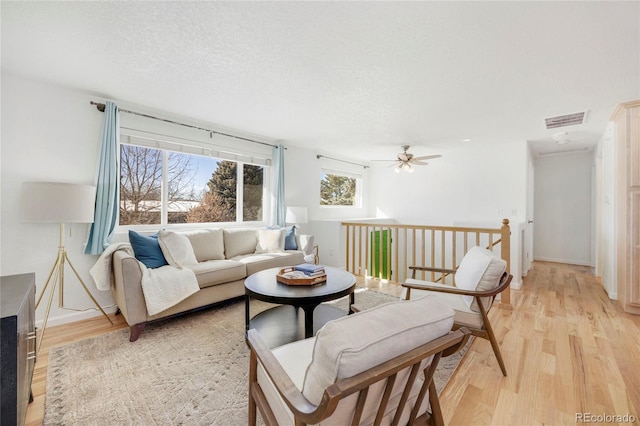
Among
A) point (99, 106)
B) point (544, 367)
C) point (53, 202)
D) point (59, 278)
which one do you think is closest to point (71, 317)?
point (59, 278)

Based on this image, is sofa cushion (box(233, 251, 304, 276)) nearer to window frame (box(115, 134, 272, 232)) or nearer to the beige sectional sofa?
the beige sectional sofa

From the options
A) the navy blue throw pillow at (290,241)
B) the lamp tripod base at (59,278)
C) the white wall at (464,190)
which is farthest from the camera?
the white wall at (464,190)

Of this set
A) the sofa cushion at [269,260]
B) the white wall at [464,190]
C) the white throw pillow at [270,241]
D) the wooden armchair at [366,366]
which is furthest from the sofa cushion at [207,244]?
the white wall at [464,190]

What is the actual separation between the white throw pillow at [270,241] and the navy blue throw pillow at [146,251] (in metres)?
1.33

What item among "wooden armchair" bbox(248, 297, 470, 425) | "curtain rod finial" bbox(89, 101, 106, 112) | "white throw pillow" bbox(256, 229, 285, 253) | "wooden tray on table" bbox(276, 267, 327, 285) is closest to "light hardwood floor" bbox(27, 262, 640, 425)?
"wooden armchair" bbox(248, 297, 470, 425)

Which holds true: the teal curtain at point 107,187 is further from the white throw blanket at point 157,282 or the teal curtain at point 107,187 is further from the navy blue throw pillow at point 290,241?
the navy blue throw pillow at point 290,241

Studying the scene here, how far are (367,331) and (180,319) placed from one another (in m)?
2.66

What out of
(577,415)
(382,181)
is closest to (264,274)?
(577,415)

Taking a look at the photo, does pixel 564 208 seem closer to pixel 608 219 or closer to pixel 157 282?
pixel 608 219

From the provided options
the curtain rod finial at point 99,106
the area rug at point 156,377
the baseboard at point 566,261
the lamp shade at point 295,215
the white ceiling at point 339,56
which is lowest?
the area rug at point 156,377

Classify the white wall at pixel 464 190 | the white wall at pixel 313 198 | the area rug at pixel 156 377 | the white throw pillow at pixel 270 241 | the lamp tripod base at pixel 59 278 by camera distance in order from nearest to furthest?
the area rug at pixel 156 377 → the lamp tripod base at pixel 59 278 → the white throw pillow at pixel 270 241 → the white wall at pixel 464 190 → the white wall at pixel 313 198

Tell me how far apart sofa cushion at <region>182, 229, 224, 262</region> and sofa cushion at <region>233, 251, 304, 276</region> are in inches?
9.8

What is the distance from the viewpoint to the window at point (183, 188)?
3281 millimetres

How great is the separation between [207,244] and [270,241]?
869mm
